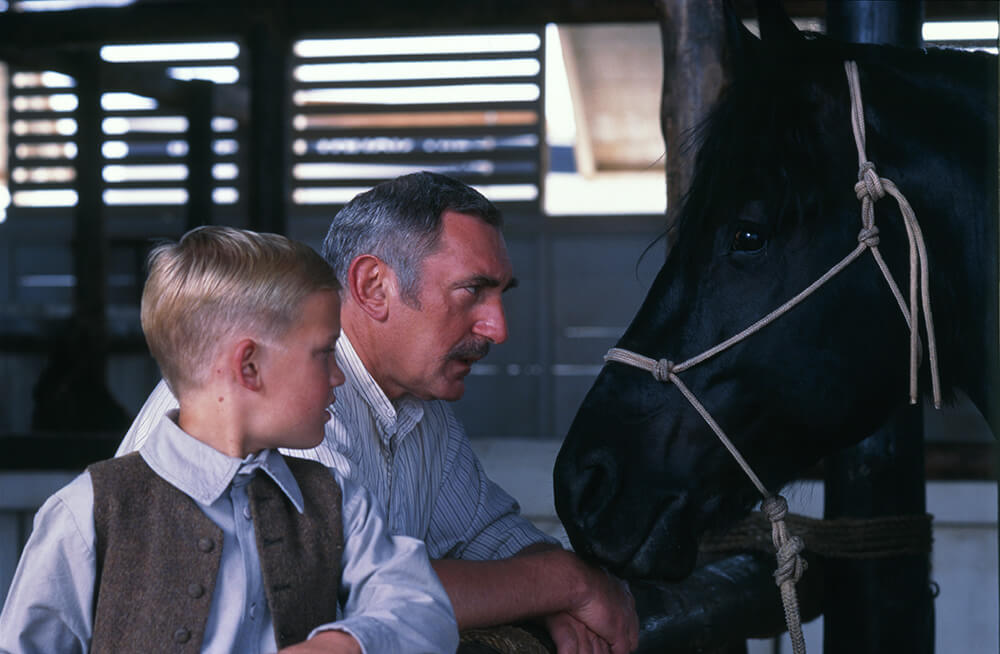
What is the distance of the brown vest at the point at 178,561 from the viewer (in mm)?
930

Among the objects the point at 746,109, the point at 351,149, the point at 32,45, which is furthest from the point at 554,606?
the point at 351,149

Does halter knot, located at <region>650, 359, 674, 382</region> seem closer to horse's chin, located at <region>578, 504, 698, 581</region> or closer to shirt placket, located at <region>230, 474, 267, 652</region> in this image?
horse's chin, located at <region>578, 504, 698, 581</region>

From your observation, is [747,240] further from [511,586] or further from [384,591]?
[384,591]

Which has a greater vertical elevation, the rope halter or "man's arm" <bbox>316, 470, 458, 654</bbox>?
the rope halter

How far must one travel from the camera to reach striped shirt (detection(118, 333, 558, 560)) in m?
1.34

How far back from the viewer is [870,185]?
1348 millimetres

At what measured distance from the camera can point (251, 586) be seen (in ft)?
3.24

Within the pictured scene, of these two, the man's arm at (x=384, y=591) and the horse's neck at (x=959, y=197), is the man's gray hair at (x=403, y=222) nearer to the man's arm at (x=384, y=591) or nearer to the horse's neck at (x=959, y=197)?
the man's arm at (x=384, y=591)

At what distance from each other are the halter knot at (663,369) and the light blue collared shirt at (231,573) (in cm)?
46

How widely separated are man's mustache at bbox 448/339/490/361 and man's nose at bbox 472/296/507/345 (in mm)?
16

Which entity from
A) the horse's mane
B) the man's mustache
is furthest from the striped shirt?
the horse's mane

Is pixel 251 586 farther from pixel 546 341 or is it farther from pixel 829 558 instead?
pixel 546 341

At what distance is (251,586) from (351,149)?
501 centimetres

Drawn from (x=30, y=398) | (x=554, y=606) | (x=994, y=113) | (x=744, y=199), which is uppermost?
(x=994, y=113)
